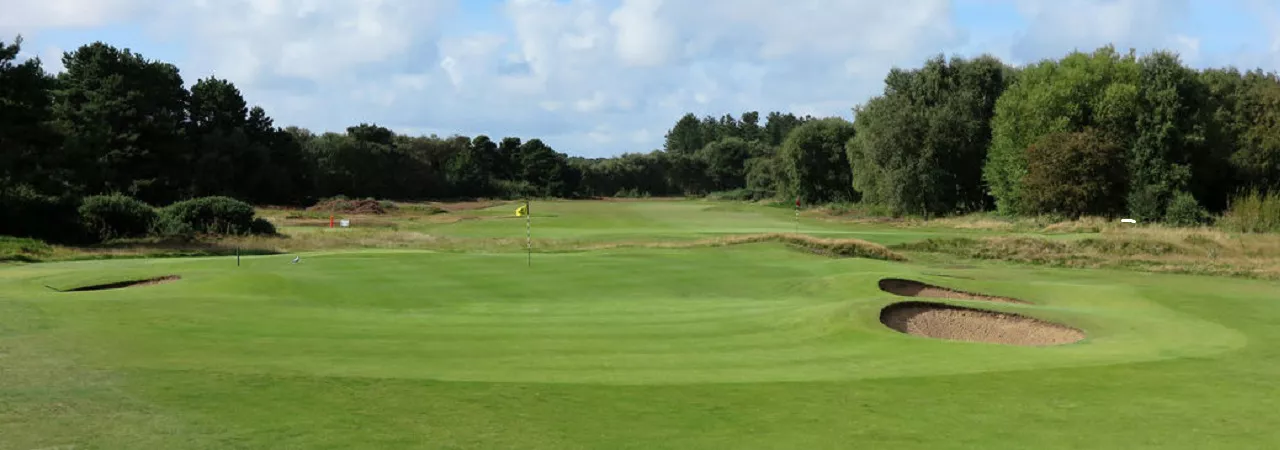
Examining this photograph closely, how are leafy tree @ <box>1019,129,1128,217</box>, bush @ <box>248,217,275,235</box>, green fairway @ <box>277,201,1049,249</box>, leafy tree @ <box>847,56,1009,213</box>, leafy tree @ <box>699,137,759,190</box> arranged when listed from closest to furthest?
bush @ <box>248,217,275,235</box> → green fairway @ <box>277,201,1049,249</box> → leafy tree @ <box>1019,129,1128,217</box> → leafy tree @ <box>847,56,1009,213</box> → leafy tree @ <box>699,137,759,190</box>

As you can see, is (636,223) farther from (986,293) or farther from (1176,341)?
(1176,341)

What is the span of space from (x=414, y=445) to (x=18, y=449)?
3.00 metres

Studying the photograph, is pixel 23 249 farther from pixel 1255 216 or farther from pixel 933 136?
pixel 1255 216

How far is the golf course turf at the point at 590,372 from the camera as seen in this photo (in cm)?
796

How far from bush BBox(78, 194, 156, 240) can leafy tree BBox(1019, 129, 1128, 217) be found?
54622 mm

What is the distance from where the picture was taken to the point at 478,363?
11062 mm

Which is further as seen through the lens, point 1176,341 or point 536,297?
point 536,297

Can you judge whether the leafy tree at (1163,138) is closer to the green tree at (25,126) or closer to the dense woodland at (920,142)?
the dense woodland at (920,142)

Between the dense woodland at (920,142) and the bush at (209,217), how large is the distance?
4.38 m

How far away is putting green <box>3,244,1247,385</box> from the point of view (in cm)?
1095

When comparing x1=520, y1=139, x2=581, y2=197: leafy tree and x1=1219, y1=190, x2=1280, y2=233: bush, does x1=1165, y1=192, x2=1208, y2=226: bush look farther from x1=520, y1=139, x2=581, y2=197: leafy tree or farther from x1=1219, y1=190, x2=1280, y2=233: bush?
x1=520, y1=139, x2=581, y2=197: leafy tree

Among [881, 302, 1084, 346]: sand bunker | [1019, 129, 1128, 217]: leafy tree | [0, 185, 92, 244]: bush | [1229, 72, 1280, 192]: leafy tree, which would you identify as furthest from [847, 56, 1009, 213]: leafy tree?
[0, 185, 92, 244]: bush

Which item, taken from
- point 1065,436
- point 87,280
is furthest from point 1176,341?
point 87,280

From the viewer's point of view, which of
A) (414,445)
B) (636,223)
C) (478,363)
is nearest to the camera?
(414,445)
